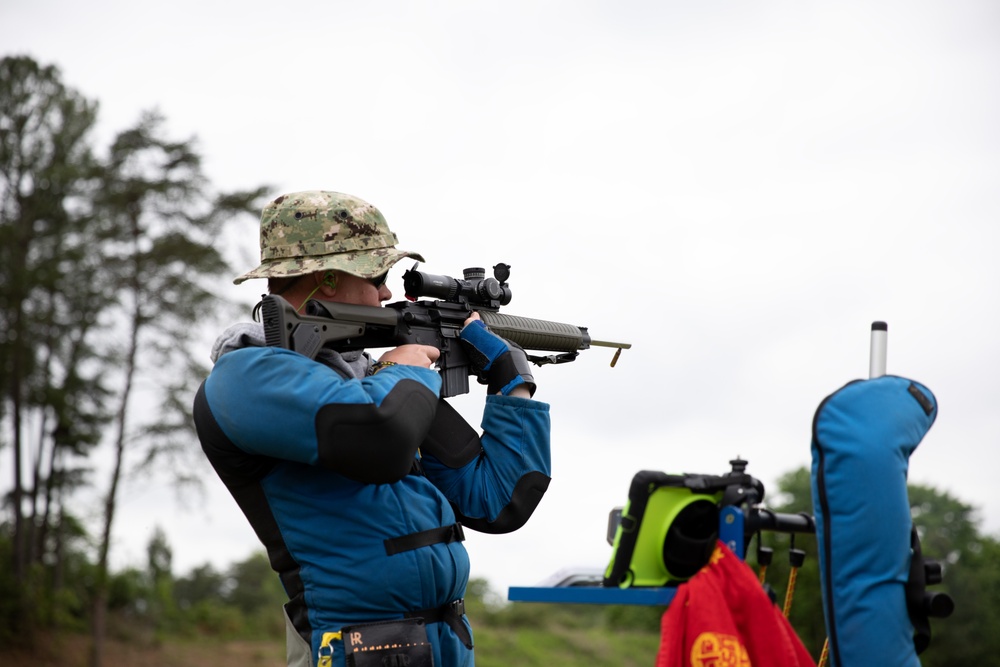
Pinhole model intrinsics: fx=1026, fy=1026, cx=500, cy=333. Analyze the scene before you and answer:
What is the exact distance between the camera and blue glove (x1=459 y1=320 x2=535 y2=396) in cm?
370

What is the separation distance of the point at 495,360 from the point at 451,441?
34 cm

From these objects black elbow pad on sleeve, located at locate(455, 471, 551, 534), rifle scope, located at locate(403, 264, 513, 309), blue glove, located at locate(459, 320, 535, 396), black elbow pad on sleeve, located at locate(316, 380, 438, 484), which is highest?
rifle scope, located at locate(403, 264, 513, 309)

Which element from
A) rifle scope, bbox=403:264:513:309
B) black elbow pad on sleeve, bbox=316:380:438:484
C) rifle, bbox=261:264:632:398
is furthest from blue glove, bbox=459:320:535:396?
black elbow pad on sleeve, bbox=316:380:438:484

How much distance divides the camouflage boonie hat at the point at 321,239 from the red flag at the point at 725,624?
4.98ft

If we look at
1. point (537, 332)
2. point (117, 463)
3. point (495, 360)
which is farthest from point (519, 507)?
point (117, 463)

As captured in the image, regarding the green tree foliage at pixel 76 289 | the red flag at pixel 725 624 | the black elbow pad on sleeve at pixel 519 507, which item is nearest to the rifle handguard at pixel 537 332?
the black elbow pad on sleeve at pixel 519 507

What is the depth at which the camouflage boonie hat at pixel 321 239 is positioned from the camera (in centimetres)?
334

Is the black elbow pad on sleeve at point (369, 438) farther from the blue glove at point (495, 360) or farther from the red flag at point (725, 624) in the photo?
the red flag at point (725, 624)

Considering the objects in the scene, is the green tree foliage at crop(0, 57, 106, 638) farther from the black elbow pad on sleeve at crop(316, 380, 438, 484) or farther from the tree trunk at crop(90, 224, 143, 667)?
the black elbow pad on sleeve at crop(316, 380, 438, 484)

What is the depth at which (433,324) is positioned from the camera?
12.6 feet

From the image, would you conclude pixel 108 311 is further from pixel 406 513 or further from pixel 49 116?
pixel 406 513

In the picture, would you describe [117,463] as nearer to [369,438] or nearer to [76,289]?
[76,289]

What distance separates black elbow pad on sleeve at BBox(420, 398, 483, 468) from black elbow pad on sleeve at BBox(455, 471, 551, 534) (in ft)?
0.63

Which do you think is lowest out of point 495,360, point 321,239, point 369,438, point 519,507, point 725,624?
point 725,624
